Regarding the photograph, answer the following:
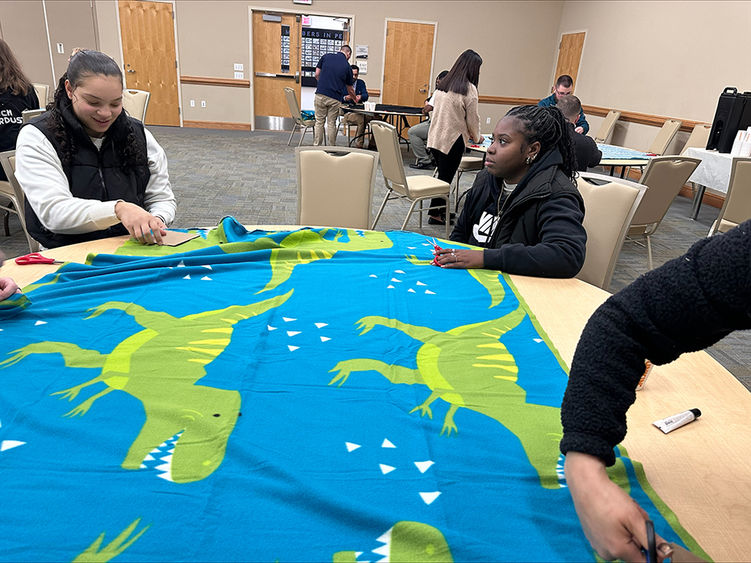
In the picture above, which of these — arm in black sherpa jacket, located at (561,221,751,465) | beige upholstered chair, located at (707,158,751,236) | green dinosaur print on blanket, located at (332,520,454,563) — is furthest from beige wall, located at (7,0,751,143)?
green dinosaur print on blanket, located at (332,520,454,563)

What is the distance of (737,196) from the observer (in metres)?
3.54

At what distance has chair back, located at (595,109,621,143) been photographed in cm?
821

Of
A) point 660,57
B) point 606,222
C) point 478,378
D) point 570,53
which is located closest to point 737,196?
point 606,222

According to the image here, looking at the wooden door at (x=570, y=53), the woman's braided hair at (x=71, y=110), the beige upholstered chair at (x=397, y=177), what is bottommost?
the beige upholstered chair at (x=397, y=177)

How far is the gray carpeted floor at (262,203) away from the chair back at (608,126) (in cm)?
201

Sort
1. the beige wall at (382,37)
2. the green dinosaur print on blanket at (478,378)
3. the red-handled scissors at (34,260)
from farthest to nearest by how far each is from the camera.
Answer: the beige wall at (382,37) < the red-handled scissors at (34,260) < the green dinosaur print on blanket at (478,378)

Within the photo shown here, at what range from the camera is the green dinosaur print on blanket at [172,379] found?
81 cm

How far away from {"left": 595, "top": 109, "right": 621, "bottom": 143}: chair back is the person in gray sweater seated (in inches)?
334

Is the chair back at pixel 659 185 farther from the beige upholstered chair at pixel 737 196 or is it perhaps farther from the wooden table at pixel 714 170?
the wooden table at pixel 714 170

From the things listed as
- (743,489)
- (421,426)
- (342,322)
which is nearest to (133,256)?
(342,322)

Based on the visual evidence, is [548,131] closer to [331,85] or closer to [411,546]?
[411,546]

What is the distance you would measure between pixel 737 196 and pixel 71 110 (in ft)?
13.2

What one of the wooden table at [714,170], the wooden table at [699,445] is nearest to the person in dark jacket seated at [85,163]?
the wooden table at [699,445]

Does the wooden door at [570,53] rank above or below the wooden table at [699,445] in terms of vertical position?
above
